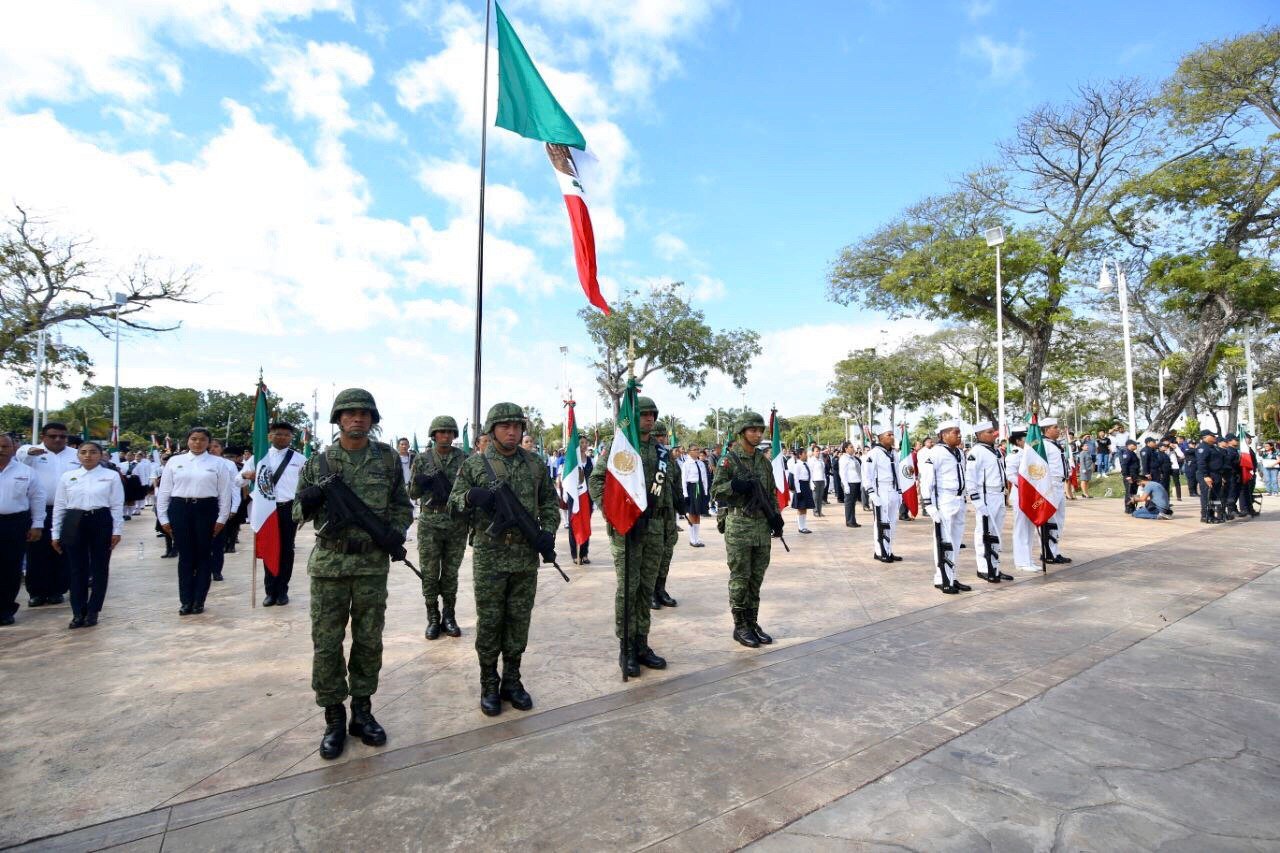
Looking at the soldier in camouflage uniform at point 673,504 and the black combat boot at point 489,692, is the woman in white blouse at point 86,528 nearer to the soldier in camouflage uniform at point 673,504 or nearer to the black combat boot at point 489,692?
the black combat boot at point 489,692

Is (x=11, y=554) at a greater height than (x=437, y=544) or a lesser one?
lesser

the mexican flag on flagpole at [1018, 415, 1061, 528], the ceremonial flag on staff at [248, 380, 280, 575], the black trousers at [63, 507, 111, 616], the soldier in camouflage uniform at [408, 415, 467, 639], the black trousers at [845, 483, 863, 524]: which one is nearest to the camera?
the soldier in camouflage uniform at [408, 415, 467, 639]

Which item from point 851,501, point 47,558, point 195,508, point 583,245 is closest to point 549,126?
point 583,245

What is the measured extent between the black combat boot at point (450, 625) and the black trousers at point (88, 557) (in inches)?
134

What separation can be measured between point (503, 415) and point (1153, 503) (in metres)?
16.3

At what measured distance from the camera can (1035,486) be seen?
835 centimetres

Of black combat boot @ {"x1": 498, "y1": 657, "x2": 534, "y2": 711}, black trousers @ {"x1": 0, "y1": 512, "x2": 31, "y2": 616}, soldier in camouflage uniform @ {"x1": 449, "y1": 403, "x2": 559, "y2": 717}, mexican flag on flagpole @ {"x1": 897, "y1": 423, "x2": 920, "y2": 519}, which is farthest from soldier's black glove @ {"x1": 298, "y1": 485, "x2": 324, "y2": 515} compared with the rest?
mexican flag on flagpole @ {"x1": 897, "y1": 423, "x2": 920, "y2": 519}

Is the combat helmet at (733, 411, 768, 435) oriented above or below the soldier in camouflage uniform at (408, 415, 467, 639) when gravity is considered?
above

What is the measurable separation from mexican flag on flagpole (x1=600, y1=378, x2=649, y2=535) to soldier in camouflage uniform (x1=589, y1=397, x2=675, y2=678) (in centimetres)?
10

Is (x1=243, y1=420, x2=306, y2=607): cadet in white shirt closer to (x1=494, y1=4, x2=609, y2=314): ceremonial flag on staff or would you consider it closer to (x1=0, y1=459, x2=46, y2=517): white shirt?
(x1=0, y1=459, x2=46, y2=517): white shirt

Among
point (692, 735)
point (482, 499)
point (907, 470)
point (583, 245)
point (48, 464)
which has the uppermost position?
point (583, 245)

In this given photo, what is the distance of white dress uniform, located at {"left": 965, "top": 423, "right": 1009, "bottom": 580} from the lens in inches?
314

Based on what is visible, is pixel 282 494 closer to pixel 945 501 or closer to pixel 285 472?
pixel 285 472

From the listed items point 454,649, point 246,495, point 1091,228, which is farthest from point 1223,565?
point 1091,228
